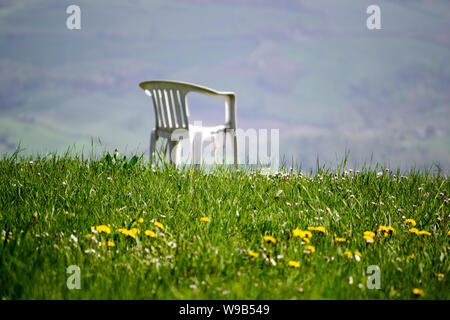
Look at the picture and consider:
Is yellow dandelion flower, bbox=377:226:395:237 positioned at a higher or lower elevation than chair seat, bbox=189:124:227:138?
lower

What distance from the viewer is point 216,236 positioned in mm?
2395

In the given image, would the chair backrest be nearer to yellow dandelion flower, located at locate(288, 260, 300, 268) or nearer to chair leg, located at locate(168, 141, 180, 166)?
chair leg, located at locate(168, 141, 180, 166)

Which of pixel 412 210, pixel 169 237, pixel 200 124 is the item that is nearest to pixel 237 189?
pixel 169 237

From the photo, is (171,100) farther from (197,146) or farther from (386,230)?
(386,230)

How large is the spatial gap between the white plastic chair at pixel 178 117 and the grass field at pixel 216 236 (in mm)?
1606

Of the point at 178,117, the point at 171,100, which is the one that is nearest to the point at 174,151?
the point at 178,117

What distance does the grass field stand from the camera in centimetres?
202

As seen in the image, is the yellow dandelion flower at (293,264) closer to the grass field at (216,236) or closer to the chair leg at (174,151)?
the grass field at (216,236)

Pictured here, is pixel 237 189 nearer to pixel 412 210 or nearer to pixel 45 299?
pixel 412 210

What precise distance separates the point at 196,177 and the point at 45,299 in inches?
81.2

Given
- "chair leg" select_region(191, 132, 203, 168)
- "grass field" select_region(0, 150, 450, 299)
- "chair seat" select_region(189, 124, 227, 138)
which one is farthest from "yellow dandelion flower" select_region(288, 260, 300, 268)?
"chair seat" select_region(189, 124, 227, 138)

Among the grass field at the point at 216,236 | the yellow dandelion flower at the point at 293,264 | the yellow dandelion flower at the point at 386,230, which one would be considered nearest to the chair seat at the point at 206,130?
the grass field at the point at 216,236

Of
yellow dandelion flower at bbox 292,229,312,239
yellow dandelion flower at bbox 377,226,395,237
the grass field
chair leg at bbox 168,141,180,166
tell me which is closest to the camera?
the grass field

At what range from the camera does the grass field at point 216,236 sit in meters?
2.02
